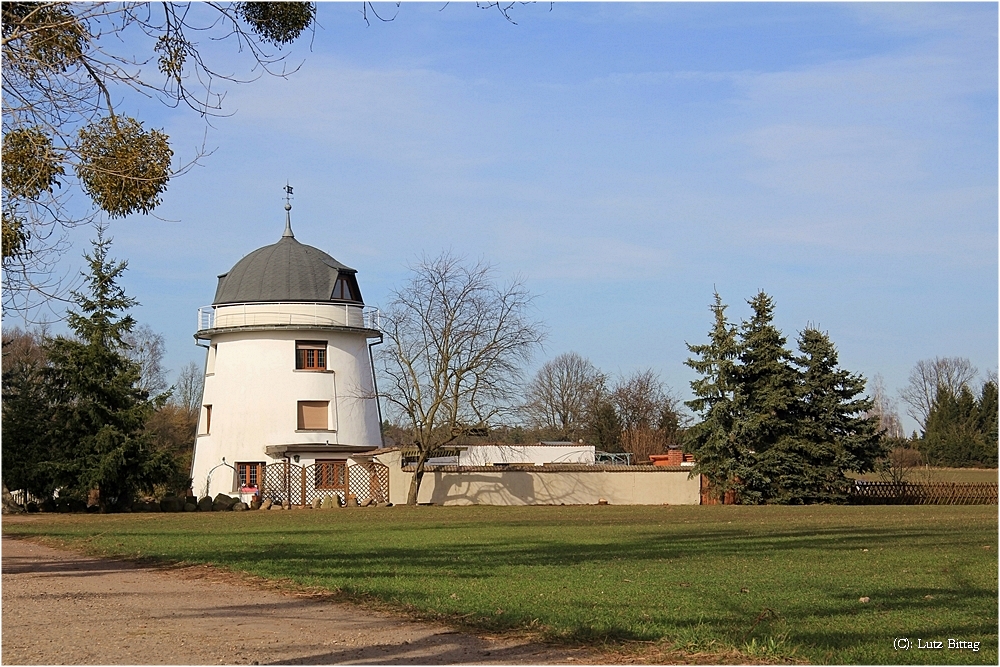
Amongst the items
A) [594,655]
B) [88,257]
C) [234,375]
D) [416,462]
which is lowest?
[594,655]

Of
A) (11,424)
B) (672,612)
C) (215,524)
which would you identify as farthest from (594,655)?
(11,424)

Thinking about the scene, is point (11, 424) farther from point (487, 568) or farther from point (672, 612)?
point (672, 612)

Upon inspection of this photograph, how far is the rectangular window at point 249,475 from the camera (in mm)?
45656

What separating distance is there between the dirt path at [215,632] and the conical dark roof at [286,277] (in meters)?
34.8

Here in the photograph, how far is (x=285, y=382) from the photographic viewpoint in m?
46.8

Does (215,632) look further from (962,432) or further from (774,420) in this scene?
(962,432)

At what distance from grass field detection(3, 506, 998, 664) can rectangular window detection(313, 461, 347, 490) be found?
16.4m

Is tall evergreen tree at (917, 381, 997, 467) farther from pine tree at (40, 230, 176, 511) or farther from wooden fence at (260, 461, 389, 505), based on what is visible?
pine tree at (40, 230, 176, 511)

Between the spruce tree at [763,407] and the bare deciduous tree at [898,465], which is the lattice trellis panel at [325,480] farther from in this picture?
the bare deciduous tree at [898,465]

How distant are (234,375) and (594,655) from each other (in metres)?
40.6

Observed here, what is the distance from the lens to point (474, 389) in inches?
1722

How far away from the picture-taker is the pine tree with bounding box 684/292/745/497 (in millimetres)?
46500

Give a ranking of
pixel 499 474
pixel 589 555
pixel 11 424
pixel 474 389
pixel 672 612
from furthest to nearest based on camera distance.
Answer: pixel 499 474, pixel 474 389, pixel 11 424, pixel 589 555, pixel 672 612

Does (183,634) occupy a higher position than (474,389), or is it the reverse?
(474,389)
